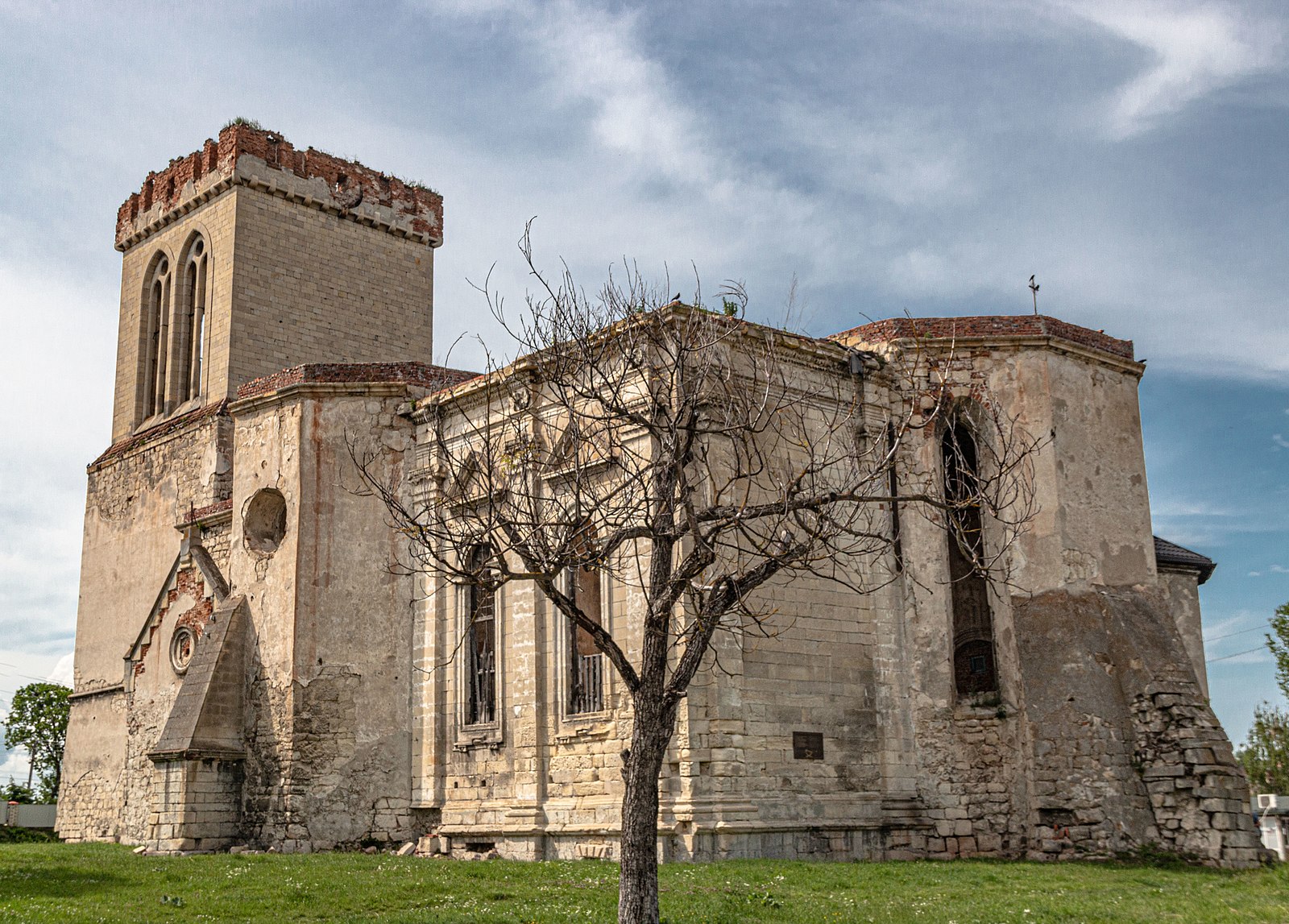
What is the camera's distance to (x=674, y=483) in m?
11.4

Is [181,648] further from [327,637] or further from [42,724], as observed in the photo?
[42,724]

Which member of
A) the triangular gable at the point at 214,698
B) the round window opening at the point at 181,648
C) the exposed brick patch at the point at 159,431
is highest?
the exposed brick patch at the point at 159,431

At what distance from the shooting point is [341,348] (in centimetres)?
2877

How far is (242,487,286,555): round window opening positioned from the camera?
832 inches

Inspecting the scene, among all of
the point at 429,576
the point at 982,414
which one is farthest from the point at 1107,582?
the point at 429,576

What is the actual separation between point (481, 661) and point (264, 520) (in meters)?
4.96

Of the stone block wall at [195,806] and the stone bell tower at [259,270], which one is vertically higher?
the stone bell tower at [259,270]

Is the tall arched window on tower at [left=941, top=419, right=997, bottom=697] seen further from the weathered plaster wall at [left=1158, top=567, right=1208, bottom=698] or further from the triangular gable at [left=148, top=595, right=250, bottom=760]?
the triangular gable at [left=148, top=595, right=250, bottom=760]

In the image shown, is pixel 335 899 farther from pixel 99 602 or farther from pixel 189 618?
pixel 99 602

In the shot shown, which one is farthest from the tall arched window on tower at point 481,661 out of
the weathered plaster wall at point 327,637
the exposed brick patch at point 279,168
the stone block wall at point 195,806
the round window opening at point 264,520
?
the exposed brick patch at point 279,168

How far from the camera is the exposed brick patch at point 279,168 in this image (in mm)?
28156

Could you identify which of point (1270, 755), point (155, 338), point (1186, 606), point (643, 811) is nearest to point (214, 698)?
point (643, 811)

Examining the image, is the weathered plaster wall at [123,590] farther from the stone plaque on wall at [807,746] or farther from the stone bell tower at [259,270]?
the stone plaque on wall at [807,746]

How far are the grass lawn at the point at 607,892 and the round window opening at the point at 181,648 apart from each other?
671cm
